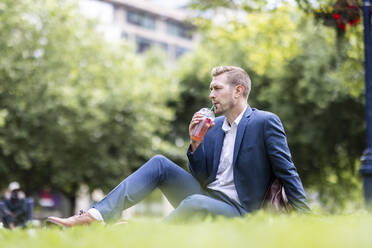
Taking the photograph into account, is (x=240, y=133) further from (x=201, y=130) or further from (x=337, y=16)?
(x=337, y=16)

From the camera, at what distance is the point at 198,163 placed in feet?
14.9

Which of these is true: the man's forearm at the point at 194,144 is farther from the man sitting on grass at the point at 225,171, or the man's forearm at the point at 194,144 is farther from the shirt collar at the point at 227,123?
the shirt collar at the point at 227,123

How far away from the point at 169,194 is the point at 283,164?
0.97m

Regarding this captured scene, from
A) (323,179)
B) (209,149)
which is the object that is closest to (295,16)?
(323,179)

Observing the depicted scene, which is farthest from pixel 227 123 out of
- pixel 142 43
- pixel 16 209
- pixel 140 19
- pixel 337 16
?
pixel 140 19

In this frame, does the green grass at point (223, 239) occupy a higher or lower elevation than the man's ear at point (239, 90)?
lower

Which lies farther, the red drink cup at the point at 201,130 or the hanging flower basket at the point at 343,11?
the hanging flower basket at the point at 343,11

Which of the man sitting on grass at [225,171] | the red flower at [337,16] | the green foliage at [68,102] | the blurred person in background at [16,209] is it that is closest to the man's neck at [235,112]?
the man sitting on grass at [225,171]

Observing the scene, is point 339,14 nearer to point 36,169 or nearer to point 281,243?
point 281,243

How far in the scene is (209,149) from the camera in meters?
4.63

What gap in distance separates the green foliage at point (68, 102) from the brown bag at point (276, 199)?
734 inches

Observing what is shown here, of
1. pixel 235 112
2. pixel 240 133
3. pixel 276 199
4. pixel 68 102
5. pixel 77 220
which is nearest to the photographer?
pixel 77 220

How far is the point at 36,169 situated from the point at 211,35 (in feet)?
43.0

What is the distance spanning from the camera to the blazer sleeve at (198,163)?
4517 millimetres
